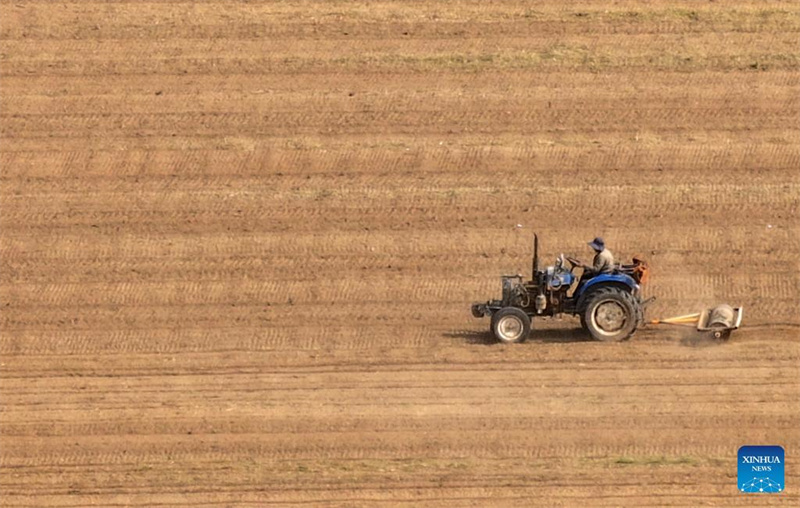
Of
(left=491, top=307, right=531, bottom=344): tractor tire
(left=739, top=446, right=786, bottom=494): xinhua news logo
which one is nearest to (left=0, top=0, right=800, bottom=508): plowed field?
(left=739, top=446, right=786, bottom=494): xinhua news logo

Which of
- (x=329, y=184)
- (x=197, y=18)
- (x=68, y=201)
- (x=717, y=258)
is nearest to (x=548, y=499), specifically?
(x=717, y=258)

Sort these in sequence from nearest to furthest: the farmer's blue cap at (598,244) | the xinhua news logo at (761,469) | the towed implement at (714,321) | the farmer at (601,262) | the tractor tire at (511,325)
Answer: the xinhua news logo at (761,469), the farmer's blue cap at (598,244), the farmer at (601,262), the towed implement at (714,321), the tractor tire at (511,325)

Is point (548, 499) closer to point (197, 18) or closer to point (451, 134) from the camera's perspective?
point (451, 134)

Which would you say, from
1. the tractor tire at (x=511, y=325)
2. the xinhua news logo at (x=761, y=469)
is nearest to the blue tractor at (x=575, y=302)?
the tractor tire at (x=511, y=325)

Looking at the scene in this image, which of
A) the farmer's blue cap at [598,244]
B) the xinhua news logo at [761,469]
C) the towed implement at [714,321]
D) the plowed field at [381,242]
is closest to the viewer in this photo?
the xinhua news logo at [761,469]

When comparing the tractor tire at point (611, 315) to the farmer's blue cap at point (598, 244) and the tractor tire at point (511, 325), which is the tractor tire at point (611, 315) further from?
the tractor tire at point (511, 325)

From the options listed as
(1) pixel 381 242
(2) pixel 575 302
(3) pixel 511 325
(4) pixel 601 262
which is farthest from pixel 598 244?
(1) pixel 381 242
